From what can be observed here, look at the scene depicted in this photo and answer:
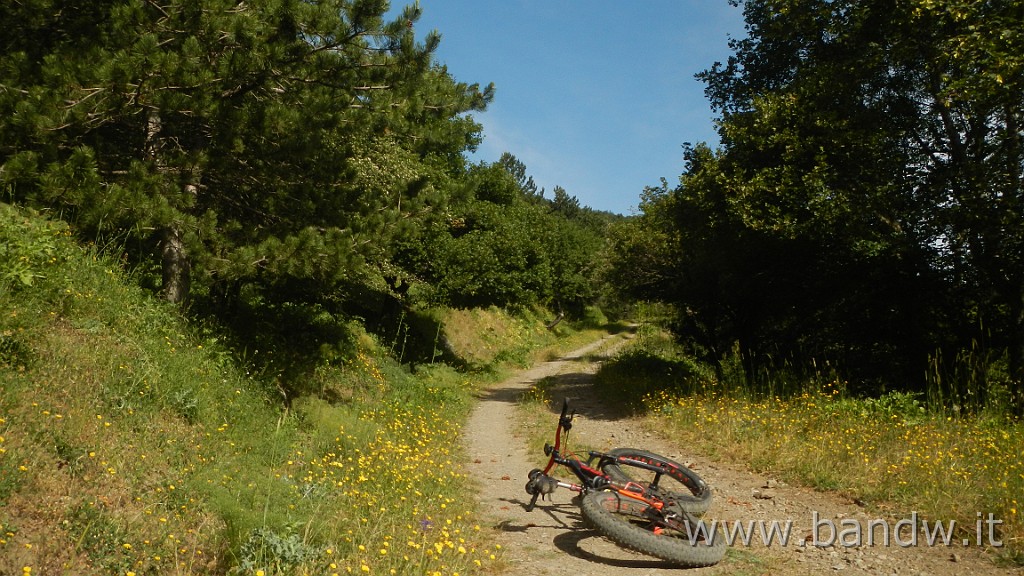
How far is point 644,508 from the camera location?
5410 mm

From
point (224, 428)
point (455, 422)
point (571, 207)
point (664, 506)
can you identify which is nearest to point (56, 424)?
point (224, 428)

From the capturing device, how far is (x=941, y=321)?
1085 centimetres

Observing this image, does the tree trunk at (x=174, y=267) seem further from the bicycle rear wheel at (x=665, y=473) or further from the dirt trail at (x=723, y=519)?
the bicycle rear wheel at (x=665, y=473)

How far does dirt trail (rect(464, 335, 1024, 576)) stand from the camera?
4.91 meters

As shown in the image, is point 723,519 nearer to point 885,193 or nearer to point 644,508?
point 644,508

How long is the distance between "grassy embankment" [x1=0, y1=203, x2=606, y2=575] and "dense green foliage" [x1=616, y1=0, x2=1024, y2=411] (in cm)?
694

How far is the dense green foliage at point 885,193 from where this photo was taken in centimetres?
910

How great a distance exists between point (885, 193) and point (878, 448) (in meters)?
5.10

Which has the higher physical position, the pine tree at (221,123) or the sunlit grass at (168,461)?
the pine tree at (221,123)

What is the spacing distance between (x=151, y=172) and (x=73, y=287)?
183 cm

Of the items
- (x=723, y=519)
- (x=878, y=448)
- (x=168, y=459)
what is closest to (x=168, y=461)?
(x=168, y=459)

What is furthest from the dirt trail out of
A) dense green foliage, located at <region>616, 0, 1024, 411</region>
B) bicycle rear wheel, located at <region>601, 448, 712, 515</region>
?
dense green foliage, located at <region>616, 0, 1024, 411</region>

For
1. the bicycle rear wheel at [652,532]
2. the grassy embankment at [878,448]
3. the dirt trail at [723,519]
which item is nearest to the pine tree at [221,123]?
the dirt trail at [723,519]

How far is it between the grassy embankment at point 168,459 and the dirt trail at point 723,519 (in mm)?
415
